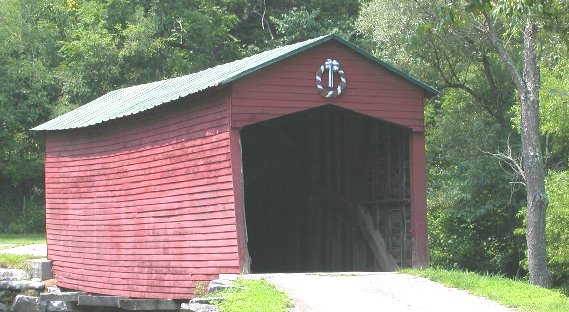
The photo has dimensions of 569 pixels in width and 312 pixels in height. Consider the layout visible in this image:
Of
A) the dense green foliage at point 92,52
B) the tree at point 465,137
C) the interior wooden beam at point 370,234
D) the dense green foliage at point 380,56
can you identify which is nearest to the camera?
the interior wooden beam at point 370,234

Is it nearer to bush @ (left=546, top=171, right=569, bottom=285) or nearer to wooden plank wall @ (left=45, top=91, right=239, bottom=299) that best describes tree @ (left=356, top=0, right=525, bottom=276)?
bush @ (left=546, top=171, right=569, bottom=285)

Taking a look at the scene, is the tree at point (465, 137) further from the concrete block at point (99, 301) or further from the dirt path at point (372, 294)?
the concrete block at point (99, 301)

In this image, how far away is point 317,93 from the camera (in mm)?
15914

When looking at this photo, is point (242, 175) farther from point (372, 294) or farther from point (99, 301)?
point (99, 301)

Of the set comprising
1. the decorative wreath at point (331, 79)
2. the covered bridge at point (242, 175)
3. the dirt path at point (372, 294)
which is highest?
the decorative wreath at point (331, 79)

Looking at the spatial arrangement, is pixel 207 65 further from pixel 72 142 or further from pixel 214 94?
pixel 214 94

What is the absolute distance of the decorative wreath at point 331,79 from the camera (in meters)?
Result: 15.9

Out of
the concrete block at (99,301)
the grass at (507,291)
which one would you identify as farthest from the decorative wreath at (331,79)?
the concrete block at (99,301)

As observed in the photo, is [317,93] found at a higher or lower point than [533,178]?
higher

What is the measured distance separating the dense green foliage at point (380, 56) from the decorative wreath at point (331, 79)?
142 centimetres

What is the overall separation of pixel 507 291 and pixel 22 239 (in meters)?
20.0

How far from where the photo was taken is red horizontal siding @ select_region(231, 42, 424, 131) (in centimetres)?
1553

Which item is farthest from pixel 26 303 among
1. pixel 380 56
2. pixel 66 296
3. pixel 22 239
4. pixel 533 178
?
pixel 380 56

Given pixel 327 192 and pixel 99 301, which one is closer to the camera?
pixel 99 301
